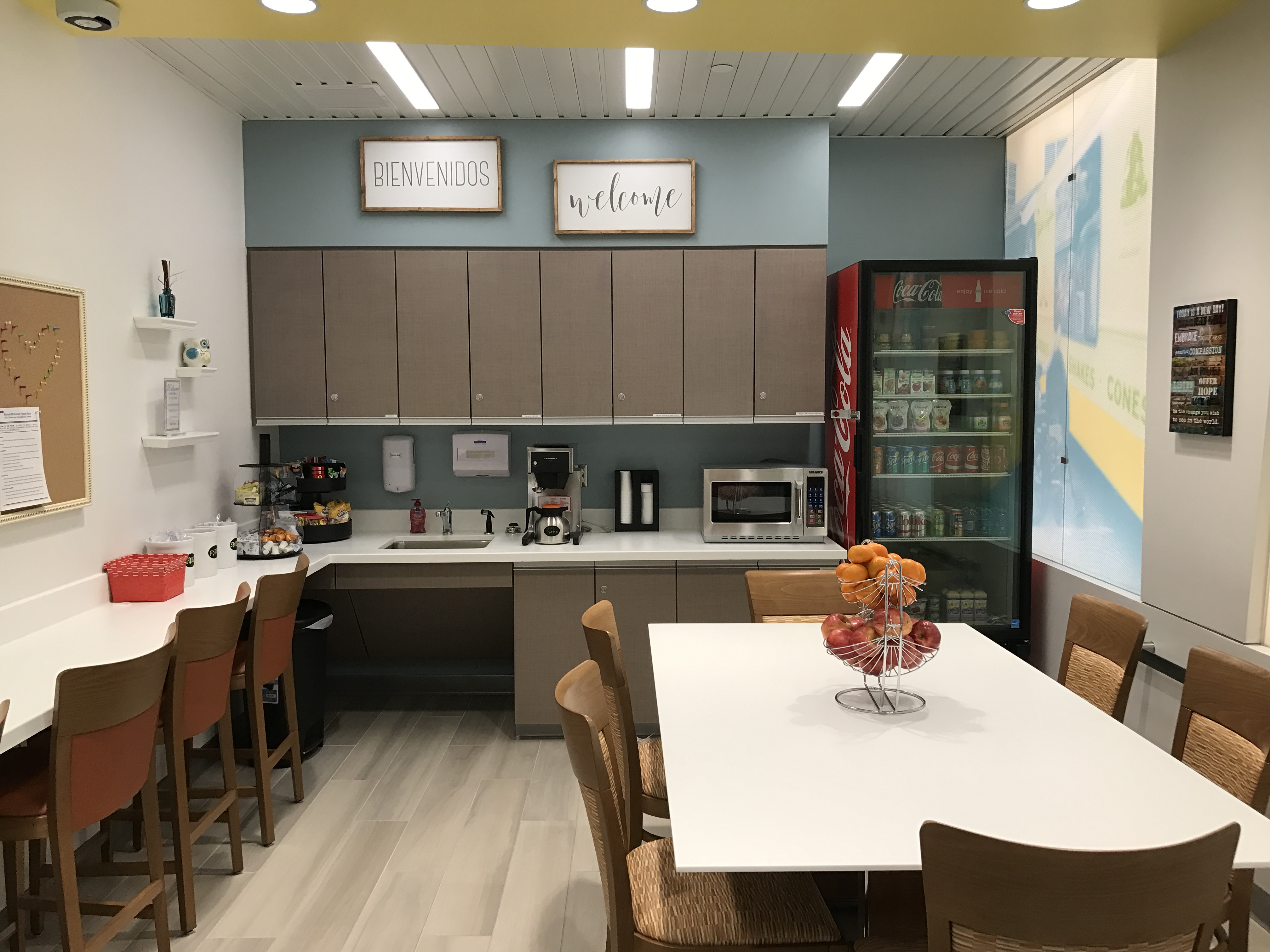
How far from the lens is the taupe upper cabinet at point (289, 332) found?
4547mm

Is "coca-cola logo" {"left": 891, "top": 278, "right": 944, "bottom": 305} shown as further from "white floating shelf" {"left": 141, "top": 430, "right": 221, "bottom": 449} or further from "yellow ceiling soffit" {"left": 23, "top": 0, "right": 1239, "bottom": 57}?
"white floating shelf" {"left": 141, "top": 430, "right": 221, "bottom": 449}

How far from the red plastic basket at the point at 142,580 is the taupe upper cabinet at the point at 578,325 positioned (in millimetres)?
1873

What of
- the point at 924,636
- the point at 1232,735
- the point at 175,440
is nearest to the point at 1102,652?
the point at 1232,735

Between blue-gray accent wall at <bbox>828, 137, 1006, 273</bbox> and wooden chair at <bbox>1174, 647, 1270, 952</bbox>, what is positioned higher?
blue-gray accent wall at <bbox>828, 137, 1006, 273</bbox>

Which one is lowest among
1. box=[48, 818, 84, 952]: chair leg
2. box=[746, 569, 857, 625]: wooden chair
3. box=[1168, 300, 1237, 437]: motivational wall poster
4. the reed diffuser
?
box=[48, 818, 84, 952]: chair leg

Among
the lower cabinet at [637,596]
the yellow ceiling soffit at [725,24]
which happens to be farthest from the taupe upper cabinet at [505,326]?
the yellow ceiling soffit at [725,24]

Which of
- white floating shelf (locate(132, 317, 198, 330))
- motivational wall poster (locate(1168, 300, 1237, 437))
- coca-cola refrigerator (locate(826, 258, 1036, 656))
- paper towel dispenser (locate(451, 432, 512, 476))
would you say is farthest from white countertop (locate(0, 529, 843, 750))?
motivational wall poster (locate(1168, 300, 1237, 437))

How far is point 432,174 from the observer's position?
14.9ft

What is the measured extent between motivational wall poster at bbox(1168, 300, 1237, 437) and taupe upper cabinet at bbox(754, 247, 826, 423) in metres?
1.67

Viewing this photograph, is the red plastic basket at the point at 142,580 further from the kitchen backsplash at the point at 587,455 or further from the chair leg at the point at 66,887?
the kitchen backsplash at the point at 587,455

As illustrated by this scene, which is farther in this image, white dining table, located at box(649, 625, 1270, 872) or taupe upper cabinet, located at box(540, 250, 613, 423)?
taupe upper cabinet, located at box(540, 250, 613, 423)

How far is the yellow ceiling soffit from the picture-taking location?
9.18 ft

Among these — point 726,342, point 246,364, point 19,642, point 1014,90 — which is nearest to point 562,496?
point 726,342

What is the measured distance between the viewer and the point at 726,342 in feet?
15.0
